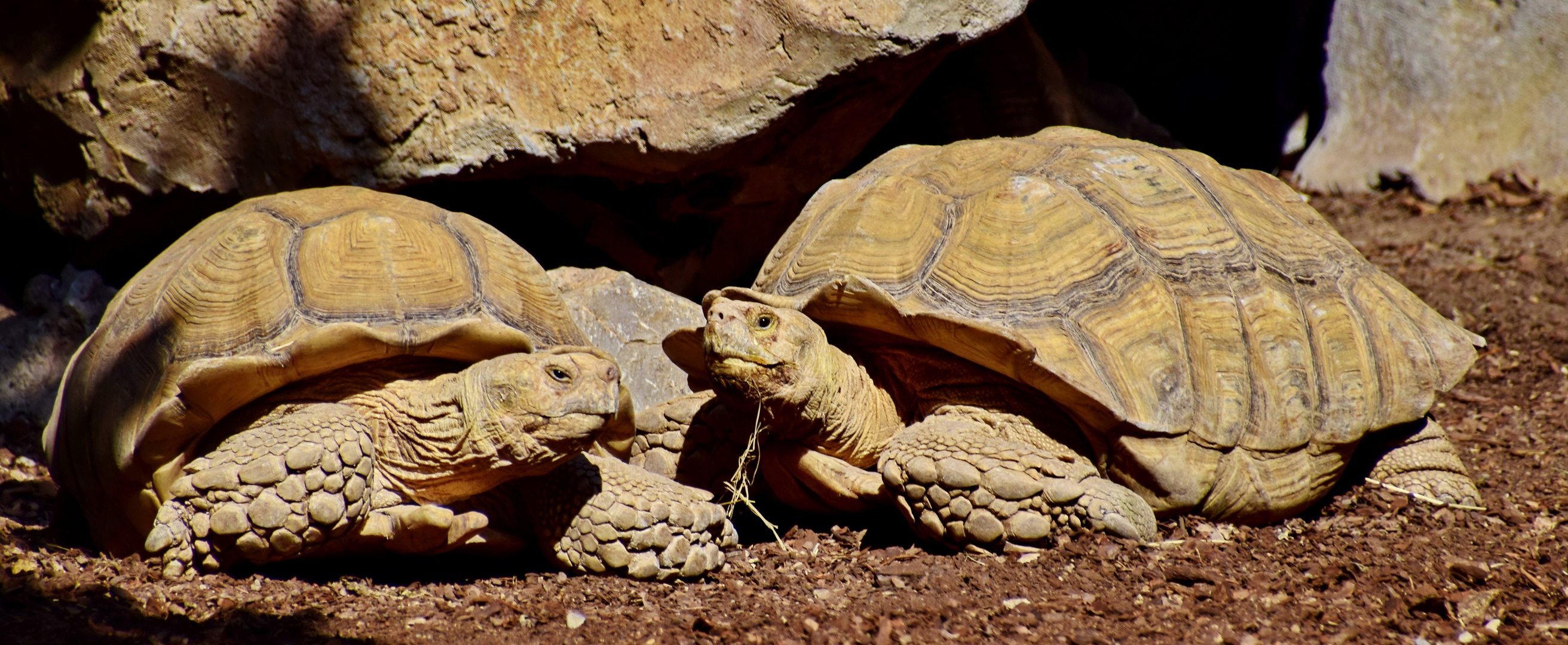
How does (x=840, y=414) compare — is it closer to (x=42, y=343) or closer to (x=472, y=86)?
(x=472, y=86)

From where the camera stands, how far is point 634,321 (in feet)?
13.4

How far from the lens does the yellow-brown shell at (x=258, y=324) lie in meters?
2.67

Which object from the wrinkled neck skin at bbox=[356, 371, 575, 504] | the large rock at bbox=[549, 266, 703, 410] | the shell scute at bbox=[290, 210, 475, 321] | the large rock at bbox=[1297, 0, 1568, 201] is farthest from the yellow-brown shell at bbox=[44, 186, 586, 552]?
the large rock at bbox=[1297, 0, 1568, 201]

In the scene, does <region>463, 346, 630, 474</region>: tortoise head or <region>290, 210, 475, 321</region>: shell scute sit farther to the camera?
<region>290, 210, 475, 321</region>: shell scute

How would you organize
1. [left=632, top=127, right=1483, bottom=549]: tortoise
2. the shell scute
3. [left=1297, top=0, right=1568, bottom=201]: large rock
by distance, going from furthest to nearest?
[left=1297, top=0, right=1568, bottom=201]: large rock < [left=632, top=127, right=1483, bottom=549]: tortoise < the shell scute

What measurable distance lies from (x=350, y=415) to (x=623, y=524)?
0.76 m

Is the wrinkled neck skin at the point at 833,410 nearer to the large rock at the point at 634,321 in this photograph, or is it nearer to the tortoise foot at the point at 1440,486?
the large rock at the point at 634,321

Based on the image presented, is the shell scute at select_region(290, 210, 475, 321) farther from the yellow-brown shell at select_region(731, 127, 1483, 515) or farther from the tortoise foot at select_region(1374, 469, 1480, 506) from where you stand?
the tortoise foot at select_region(1374, 469, 1480, 506)

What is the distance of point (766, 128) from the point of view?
3.93 meters

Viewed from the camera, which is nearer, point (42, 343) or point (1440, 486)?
point (1440, 486)

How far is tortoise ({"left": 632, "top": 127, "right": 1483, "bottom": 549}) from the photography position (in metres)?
2.90

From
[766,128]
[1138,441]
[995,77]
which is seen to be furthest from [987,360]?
[995,77]

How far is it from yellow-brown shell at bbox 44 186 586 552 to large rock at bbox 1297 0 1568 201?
6.02 m

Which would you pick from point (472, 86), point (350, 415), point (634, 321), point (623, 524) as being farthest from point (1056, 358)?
point (472, 86)
